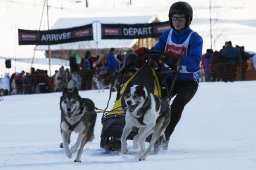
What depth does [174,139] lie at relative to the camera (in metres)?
9.11

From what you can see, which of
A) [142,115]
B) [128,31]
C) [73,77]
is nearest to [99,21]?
[128,31]

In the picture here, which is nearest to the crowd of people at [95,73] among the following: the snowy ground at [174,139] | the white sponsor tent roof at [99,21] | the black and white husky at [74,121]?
the snowy ground at [174,139]

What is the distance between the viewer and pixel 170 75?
294 inches

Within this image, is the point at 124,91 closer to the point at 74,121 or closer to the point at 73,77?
the point at 74,121

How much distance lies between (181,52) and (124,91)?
0.76 meters

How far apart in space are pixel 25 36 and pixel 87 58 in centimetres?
360

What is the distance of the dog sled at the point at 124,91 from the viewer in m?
7.03

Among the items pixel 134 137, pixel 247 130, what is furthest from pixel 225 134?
pixel 134 137

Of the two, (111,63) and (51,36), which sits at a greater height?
A: (51,36)

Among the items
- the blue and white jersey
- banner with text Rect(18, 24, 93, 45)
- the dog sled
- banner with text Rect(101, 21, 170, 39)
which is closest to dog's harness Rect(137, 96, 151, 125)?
the dog sled

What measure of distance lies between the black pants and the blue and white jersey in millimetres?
74

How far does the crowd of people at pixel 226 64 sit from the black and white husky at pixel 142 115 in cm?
1297

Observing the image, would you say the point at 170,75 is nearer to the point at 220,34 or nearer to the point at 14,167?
the point at 14,167

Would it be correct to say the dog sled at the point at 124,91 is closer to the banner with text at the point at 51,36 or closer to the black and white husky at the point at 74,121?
the black and white husky at the point at 74,121
